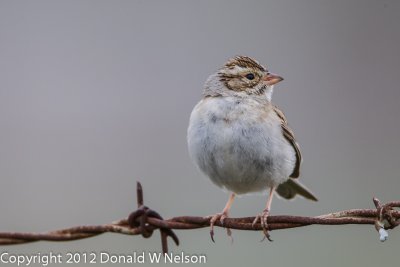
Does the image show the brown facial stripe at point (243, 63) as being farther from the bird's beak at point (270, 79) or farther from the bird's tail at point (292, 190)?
the bird's tail at point (292, 190)

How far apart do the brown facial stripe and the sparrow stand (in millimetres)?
129

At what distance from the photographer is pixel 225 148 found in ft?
19.3

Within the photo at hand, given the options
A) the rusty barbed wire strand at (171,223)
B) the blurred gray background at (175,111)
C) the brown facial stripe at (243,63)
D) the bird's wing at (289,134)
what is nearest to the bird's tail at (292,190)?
the bird's wing at (289,134)

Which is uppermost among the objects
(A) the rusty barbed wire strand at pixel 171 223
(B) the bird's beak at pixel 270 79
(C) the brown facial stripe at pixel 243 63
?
(C) the brown facial stripe at pixel 243 63

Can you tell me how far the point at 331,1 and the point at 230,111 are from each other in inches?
621

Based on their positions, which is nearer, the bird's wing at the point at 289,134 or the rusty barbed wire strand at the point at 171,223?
the rusty barbed wire strand at the point at 171,223

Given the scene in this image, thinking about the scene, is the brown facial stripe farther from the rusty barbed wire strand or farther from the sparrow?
the rusty barbed wire strand

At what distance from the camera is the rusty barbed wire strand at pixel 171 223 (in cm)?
446

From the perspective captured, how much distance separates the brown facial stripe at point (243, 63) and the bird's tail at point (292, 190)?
3.32 feet

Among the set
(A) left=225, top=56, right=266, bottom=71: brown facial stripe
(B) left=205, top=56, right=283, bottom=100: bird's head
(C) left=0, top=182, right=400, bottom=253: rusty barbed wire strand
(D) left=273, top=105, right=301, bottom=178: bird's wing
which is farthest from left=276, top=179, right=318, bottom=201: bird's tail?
(C) left=0, top=182, right=400, bottom=253: rusty barbed wire strand

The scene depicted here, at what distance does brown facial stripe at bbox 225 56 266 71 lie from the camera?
6705mm

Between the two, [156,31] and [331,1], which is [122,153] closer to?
[156,31]

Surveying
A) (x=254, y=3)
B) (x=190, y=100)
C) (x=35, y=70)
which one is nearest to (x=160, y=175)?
(x=190, y=100)

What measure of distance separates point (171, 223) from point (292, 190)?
7.68ft
